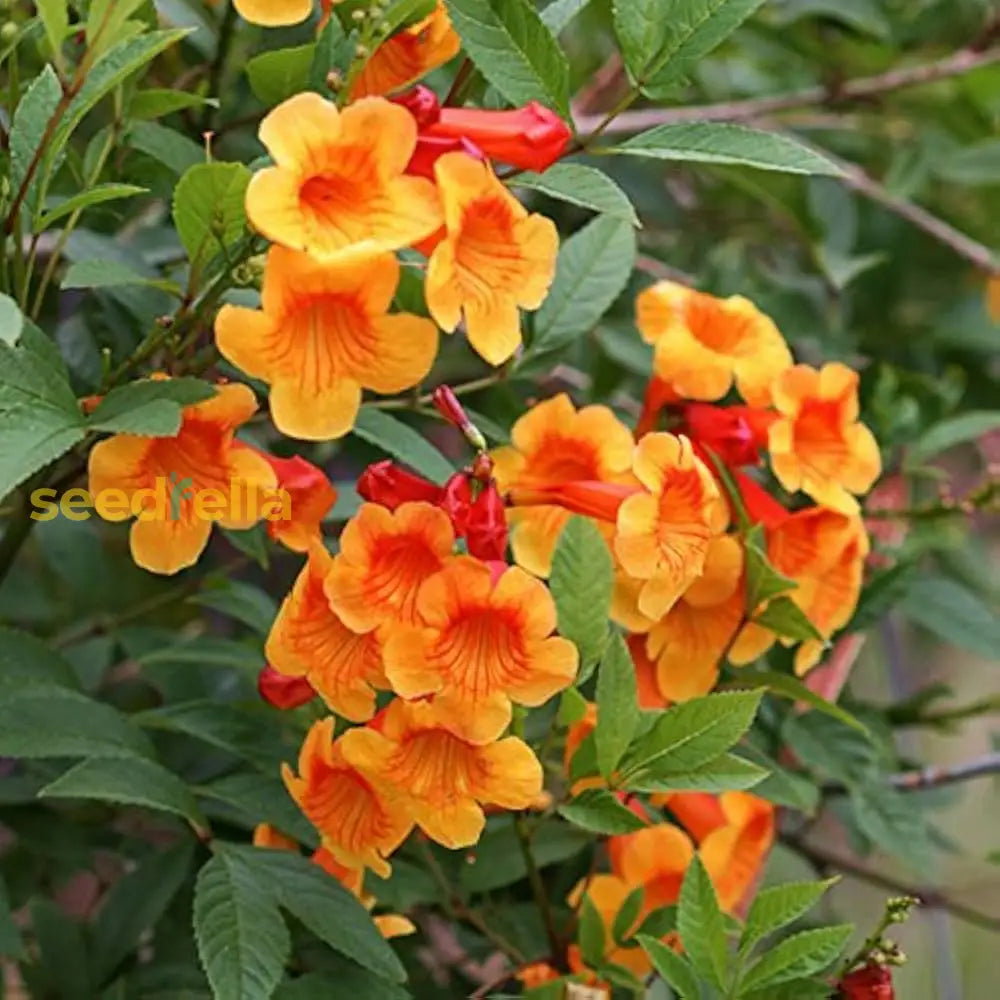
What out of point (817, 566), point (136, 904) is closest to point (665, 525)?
point (817, 566)

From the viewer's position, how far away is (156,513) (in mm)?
775

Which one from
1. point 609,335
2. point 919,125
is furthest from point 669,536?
point 919,125

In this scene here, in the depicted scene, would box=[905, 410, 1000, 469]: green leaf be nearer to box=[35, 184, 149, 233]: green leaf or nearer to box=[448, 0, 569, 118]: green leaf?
box=[448, 0, 569, 118]: green leaf

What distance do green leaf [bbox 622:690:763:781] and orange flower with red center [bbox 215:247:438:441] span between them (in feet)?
Answer: 0.68

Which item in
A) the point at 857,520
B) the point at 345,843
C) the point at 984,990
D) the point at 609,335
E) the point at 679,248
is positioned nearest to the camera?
the point at 345,843

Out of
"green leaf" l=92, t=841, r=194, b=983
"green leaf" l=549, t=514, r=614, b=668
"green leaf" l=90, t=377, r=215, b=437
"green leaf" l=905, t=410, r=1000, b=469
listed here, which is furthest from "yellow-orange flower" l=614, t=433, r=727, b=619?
"green leaf" l=905, t=410, r=1000, b=469

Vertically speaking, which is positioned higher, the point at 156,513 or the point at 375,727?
the point at 156,513

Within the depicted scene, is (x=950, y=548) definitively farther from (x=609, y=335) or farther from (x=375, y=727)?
(x=375, y=727)

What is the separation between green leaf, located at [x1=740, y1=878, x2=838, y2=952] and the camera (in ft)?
2.50

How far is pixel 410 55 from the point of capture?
0.79 meters

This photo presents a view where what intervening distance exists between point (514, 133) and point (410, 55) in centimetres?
9

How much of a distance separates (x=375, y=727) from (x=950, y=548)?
702 millimetres

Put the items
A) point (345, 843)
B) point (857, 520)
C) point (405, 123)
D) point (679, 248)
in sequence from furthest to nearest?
point (679, 248) < point (857, 520) < point (345, 843) < point (405, 123)

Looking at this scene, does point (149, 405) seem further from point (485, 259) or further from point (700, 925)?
point (700, 925)
